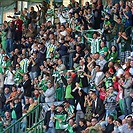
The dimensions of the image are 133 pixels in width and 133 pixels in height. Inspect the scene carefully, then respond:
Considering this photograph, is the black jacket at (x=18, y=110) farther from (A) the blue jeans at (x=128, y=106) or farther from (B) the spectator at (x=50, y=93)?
(A) the blue jeans at (x=128, y=106)

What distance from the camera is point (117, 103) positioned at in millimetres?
20703

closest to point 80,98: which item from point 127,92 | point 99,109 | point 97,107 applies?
point 97,107

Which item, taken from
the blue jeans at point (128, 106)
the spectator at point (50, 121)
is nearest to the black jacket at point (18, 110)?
the spectator at point (50, 121)

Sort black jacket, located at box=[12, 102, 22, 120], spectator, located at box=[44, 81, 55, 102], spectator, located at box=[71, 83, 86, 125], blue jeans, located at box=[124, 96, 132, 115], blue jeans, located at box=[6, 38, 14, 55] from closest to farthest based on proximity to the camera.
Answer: blue jeans, located at box=[124, 96, 132, 115]
spectator, located at box=[71, 83, 86, 125]
spectator, located at box=[44, 81, 55, 102]
black jacket, located at box=[12, 102, 22, 120]
blue jeans, located at box=[6, 38, 14, 55]

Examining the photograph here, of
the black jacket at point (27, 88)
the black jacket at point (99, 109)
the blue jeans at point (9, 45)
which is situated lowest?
the black jacket at point (99, 109)

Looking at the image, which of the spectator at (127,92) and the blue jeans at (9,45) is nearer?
the spectator at (127,92)

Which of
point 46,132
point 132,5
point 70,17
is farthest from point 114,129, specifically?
point 70,17

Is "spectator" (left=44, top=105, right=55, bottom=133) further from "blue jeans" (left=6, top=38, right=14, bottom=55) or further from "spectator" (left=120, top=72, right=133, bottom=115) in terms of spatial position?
"blue jeans" (left=6, top=38, right=14, bottom=55)

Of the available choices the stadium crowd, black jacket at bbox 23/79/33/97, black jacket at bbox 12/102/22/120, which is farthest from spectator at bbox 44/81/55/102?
black jacket at bbox 23/79/33/97

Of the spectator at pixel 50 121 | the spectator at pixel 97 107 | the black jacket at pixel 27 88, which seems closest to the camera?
the spectator at pixel 97 107

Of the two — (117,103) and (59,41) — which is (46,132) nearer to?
(117,103)

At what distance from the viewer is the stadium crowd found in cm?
2075

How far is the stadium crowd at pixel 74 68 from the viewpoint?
20.8m

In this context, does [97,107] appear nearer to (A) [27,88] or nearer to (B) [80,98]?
(B) [80,98]
